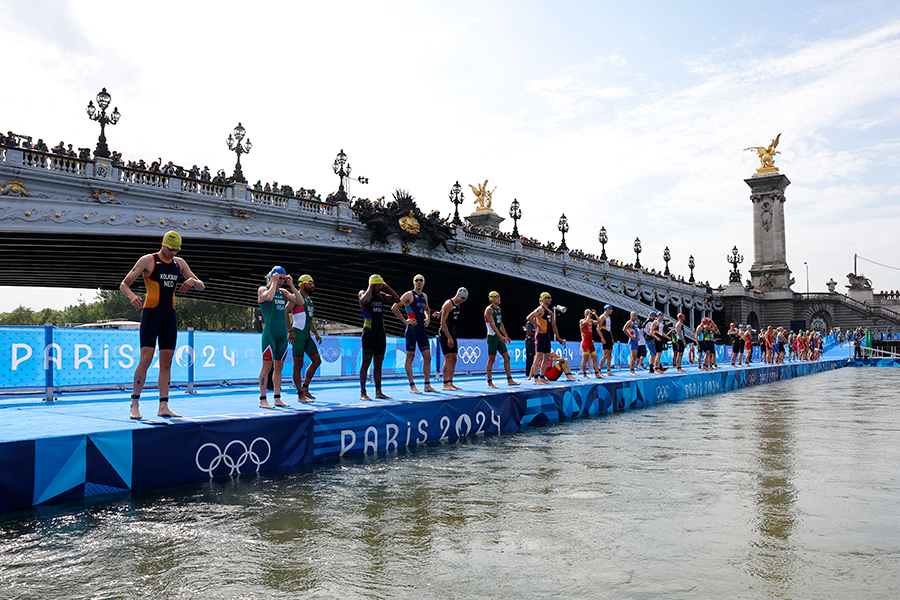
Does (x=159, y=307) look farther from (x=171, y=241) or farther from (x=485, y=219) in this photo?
(x=485, y=219)

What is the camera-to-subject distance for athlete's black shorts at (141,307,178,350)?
717 cm

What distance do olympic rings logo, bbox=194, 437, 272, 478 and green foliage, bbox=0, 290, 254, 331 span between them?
81005 millimetres

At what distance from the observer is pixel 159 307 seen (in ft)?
23.8

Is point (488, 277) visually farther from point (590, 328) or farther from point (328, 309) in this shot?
point (590, 328)

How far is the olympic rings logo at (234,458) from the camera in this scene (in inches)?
266

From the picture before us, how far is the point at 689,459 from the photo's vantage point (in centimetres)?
751

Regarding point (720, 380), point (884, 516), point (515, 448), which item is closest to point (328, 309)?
point (720, 380)

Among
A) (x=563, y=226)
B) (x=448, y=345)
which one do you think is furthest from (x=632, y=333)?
(x=563, y=226)

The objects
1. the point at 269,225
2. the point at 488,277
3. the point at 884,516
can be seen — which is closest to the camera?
the point at 884,516

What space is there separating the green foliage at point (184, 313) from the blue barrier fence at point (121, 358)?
72.6 meters

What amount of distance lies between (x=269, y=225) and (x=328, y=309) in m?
30.2

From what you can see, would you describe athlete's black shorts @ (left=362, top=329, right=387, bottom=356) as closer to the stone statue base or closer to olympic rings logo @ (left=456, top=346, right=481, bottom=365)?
olympic rings logo @ (left=456, top=346, right=481, bottom=365)

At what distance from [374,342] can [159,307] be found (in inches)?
134

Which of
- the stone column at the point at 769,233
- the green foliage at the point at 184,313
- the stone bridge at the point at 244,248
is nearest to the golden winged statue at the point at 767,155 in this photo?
the stone column at the point at 769,233
